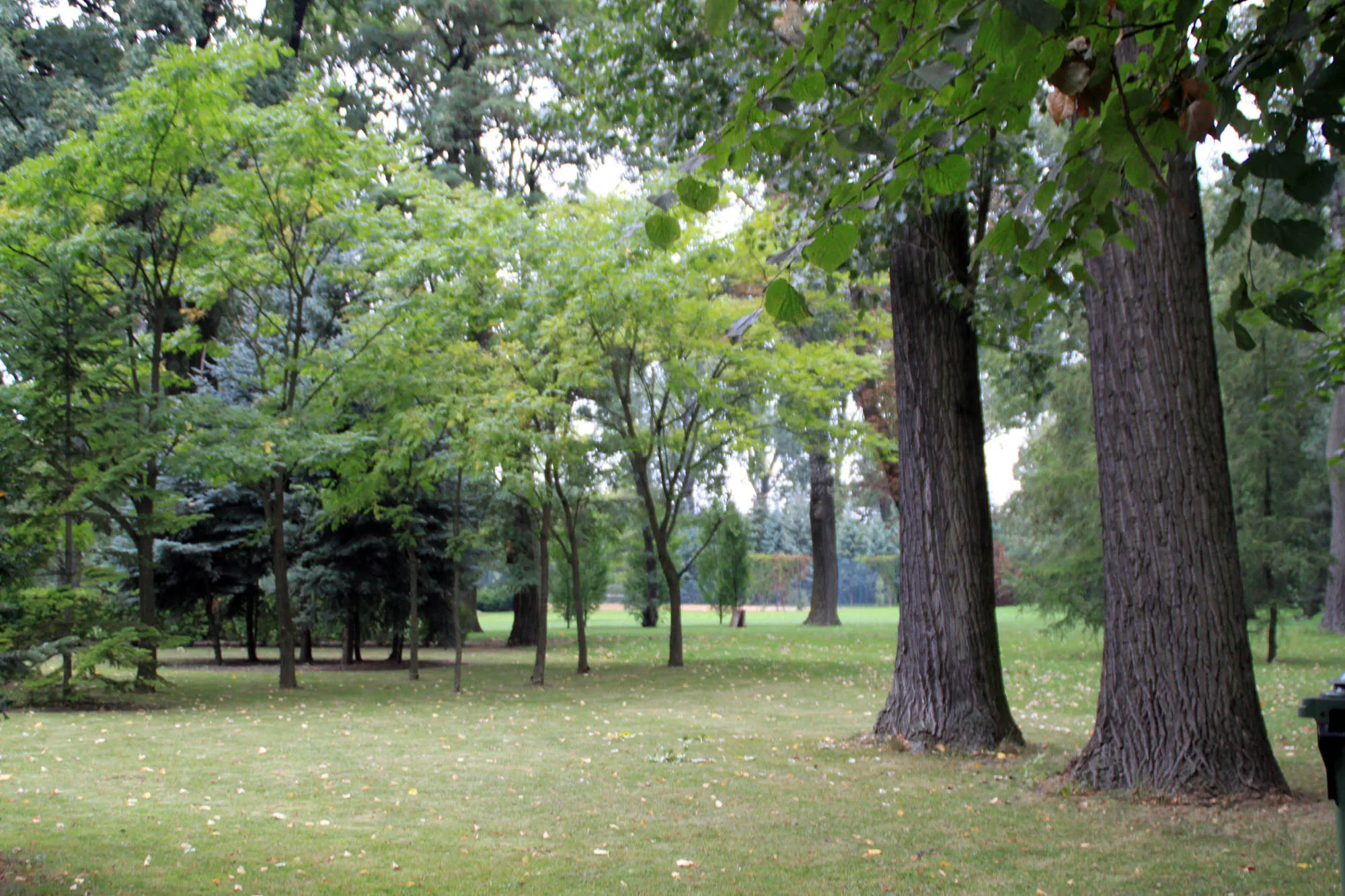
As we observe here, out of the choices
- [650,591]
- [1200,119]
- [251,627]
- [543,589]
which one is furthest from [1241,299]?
[650,591]

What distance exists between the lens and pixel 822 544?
28.0 meters

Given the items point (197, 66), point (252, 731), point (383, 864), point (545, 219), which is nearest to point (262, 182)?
point (197, 66)

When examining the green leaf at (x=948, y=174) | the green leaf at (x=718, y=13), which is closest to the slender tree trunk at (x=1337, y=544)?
the green leaf at (x=948, y=174)

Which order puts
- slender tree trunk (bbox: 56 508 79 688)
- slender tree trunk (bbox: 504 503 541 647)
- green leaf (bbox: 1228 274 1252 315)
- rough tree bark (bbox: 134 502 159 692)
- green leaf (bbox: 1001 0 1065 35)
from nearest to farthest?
green leaf (bbox: 1001 0 1065 35), green leaf (bbox: 1228 274 1252 315), slender tree trunk (bbox: 56 508 79 688), rough tree bark (bbox: 134 502 159 692), slender tree trunk (bbox: 504 503 541 647)

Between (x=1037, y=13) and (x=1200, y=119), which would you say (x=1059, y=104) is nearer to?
(x=1200, y=119)

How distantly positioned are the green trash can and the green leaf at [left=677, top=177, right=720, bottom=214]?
178 cm

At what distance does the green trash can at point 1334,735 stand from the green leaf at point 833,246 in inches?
54.9

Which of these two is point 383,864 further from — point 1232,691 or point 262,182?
point 262,182

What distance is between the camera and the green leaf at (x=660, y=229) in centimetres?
259

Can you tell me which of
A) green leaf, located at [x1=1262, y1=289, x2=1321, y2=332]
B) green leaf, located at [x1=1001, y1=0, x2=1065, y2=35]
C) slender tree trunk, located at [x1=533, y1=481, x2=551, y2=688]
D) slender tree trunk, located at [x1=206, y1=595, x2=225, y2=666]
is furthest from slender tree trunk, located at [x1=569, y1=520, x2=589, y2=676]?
green leaf, located at [x1=1001, y1=0, x2=1065, y2=35]

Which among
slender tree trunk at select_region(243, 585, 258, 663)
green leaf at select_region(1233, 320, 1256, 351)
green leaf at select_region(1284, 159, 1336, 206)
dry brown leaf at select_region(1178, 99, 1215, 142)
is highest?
dry brown leaf at select_region(1178, 99, 1215, 142)

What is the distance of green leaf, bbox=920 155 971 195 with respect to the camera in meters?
2.70

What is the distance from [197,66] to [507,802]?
9.59 metres

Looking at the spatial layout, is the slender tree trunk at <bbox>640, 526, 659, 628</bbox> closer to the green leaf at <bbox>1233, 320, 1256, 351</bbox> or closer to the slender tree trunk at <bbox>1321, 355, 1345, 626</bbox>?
the slender tree trunk at <bbox>1321, 355, 1345, 626</bbox>
